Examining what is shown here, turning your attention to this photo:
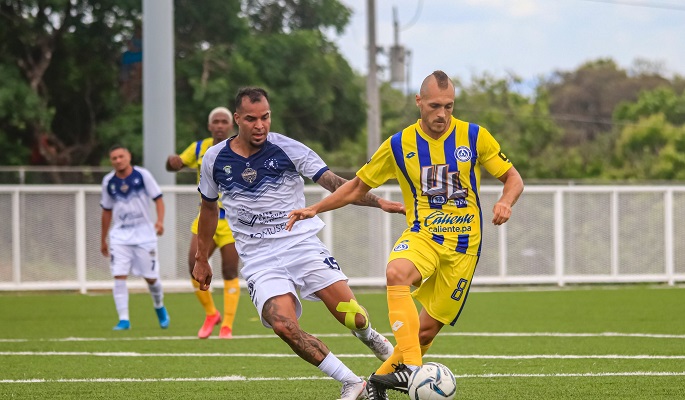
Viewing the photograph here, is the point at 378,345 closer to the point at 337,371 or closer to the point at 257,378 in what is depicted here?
the point at 337,371

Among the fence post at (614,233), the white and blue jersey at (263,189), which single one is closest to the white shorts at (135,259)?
the white and blue jersey at (263,189)

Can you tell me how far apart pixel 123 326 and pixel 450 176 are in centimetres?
744

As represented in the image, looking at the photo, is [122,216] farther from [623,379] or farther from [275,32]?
[275,32]

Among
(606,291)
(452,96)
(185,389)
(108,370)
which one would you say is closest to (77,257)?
(606,291)

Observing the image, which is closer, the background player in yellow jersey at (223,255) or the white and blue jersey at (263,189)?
the white and blue jersey at (263,189)

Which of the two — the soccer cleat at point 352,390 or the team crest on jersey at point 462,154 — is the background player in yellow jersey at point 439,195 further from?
the soccer cleat at point 352,390

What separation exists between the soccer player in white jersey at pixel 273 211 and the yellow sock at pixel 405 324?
1.30 feet

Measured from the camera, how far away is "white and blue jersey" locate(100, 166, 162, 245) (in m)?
14.3

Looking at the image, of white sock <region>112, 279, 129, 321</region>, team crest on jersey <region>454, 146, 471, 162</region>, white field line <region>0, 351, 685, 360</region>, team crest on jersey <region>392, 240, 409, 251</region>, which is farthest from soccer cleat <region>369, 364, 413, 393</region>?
white sock <region>112, 279, 129, 321</region>

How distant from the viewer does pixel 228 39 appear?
30.7m

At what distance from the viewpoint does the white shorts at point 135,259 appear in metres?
14.5

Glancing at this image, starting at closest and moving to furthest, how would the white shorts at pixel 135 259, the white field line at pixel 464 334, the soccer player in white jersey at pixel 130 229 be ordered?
the white field line at pixel 464 334
the soccer player in white jersey at pixel 130 229
the white shorts at pixel 135 259

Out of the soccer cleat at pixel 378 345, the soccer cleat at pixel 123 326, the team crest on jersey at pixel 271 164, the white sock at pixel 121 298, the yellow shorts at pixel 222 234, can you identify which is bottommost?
the soccer cleat at pixel 123 326

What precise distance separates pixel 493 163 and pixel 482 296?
12.1m
